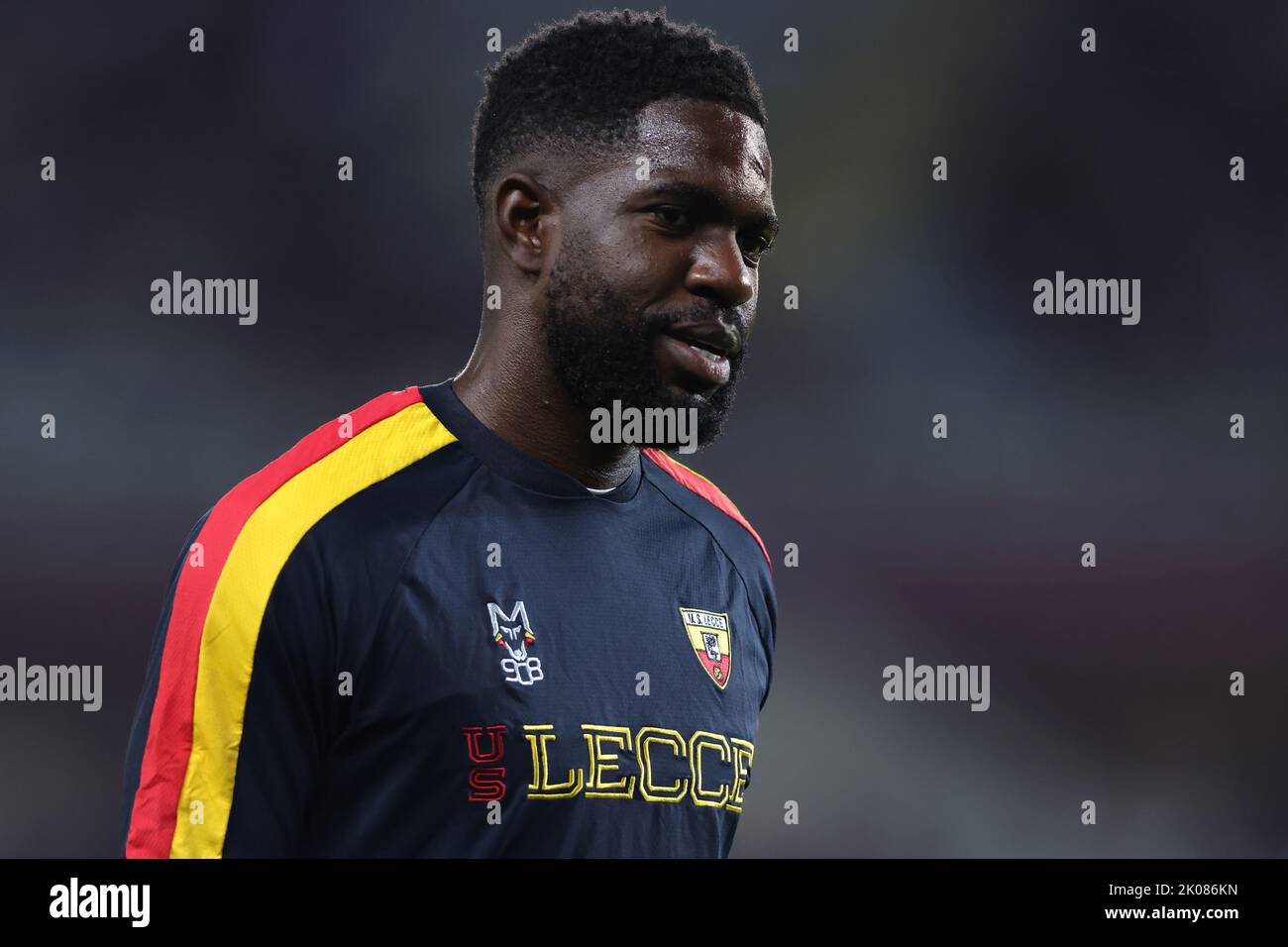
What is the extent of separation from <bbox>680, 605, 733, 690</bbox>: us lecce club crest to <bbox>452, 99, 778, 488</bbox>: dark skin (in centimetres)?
42

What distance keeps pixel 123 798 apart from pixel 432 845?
675 mm

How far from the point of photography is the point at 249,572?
110 inches

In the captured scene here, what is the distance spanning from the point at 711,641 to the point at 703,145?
1.21m

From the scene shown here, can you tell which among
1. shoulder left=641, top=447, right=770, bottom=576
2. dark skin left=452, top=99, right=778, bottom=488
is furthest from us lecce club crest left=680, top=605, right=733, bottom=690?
dark skin left=452, top=99, right=778, bottom=488

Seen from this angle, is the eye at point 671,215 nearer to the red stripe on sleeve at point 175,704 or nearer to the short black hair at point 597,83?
the short black hair at point 597,83

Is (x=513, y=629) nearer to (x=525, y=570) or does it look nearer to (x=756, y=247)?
(x=525, y=570)

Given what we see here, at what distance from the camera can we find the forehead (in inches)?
117

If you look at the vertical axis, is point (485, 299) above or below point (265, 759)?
above
